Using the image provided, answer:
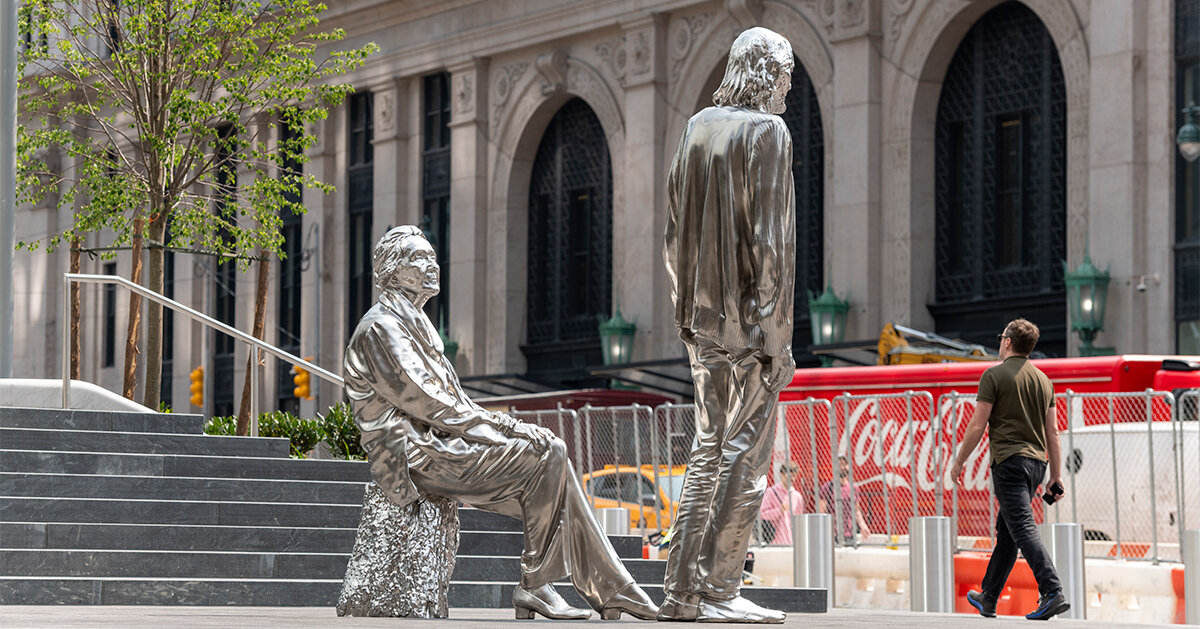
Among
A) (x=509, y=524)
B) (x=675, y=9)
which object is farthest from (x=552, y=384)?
(x=509, y=524)

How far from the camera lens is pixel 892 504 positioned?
16.2 meters

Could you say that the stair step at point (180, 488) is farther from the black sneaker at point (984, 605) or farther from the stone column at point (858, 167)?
the stone column at point (858, 167)

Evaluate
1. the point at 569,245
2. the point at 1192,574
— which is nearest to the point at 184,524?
the point at 1192,574

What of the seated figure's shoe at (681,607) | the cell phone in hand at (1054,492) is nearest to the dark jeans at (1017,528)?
the cell phone in hand at (1054,492)

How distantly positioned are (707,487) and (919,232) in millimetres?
23947

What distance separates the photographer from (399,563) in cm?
831

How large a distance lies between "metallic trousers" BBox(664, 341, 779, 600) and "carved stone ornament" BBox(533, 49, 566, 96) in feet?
99.3

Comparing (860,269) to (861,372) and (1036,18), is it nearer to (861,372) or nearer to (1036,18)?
(1036,18)

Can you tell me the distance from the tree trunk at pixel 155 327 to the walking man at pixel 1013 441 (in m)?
10.6

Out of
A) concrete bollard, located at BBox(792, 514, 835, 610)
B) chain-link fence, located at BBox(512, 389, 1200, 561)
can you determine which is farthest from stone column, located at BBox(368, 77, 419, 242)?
concrete bollard, located at BBox(792, 514, 835, 610)

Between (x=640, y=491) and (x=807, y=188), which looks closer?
(x=640, y=491)

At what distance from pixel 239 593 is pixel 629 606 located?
11.8ft

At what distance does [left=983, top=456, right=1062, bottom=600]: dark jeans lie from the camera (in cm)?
1048

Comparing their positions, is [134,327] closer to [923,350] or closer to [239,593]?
[923,350]
